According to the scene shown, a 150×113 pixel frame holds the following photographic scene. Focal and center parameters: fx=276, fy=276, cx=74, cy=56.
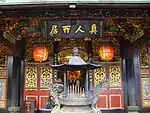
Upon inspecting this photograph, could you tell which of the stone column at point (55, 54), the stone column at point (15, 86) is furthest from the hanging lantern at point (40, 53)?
the stone column at point (15, 86)

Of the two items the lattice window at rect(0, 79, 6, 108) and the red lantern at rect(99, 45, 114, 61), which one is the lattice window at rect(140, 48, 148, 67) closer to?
the red lantern at rect(99, 45, 114, 61)

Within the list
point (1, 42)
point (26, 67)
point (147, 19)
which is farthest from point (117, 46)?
point (1, 42)

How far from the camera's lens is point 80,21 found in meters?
7.30

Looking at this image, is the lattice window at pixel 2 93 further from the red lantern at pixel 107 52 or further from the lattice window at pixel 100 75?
the red lantern at pixel 107 52

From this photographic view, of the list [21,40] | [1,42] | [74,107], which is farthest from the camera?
[21,40]

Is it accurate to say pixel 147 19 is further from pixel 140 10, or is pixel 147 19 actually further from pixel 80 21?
pixel 80 21

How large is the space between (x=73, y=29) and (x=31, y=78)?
3.53 m

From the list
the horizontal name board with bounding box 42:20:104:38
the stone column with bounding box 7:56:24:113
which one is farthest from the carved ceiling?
the stone column with bounding box 7:56:24:113

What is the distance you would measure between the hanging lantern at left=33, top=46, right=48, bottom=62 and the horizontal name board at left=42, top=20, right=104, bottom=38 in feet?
6.24

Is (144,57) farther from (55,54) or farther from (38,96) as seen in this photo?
(38,96)

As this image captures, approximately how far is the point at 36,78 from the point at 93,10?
4.05m

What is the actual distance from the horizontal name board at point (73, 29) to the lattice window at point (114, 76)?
2.93 meters

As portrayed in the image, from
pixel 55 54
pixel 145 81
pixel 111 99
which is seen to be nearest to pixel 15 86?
pixel 55 54

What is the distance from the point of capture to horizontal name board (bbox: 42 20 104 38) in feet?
23.9
